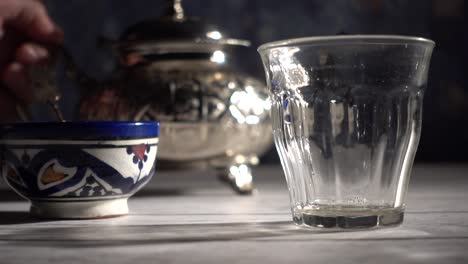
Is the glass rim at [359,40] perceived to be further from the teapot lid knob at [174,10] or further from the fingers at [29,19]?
the fingers at [29,19]

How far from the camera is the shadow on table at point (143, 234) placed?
474mm

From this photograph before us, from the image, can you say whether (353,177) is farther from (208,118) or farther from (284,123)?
(208,118)


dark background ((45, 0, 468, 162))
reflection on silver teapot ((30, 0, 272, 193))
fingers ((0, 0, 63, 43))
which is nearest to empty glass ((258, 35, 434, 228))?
reflection on silver teapot ((30, 0, 272, 193))

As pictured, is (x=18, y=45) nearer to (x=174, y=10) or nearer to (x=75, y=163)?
(x=174, y=10)

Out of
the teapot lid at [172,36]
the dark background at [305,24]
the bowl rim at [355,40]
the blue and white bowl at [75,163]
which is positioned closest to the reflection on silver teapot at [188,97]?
the teapot lid at [172,36]

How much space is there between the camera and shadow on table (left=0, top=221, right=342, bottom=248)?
1.56 feet

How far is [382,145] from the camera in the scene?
518mm

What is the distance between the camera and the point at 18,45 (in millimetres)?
1065

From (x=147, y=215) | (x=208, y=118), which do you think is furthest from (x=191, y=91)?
(x=147, y=215)

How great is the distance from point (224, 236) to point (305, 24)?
2.61 ft

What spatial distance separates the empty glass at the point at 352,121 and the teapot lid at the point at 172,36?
27 centimetres

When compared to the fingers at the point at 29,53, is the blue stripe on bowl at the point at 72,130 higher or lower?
lower

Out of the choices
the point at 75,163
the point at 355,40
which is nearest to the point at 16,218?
A: the point at 75,163

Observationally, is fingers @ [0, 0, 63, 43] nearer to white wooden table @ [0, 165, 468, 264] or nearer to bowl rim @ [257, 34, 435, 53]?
white wooden table @ [0, 165, 468, 264]
